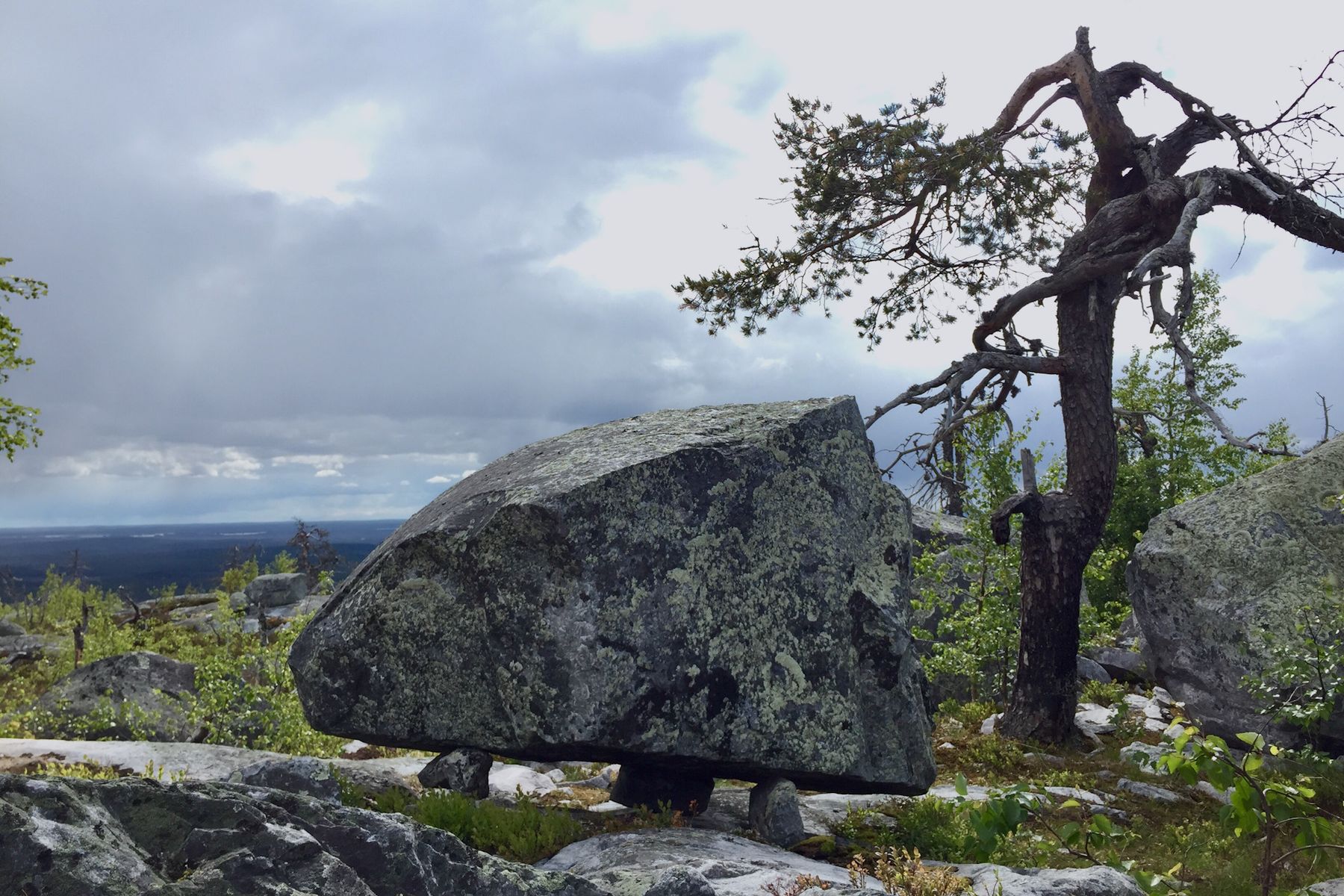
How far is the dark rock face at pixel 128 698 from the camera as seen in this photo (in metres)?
14.9

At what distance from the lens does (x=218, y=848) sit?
3461mm

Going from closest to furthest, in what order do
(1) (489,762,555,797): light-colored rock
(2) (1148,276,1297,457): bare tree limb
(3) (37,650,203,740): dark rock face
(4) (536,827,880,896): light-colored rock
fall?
(4) (536,827,880,896): light-colored rock, (1) (489,762,555,797): light-colored rock, (2) (1148,276,1297,457): bare tree limb, (3) (37,650,203,740): dark rock face

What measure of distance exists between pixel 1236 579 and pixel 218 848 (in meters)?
14.8

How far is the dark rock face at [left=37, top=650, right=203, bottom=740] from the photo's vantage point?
49.0ft

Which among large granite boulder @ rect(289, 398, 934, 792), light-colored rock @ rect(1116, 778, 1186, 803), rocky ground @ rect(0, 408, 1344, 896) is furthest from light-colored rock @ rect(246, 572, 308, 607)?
light-colored rock @ rect(1116, 778, 1186, 803)

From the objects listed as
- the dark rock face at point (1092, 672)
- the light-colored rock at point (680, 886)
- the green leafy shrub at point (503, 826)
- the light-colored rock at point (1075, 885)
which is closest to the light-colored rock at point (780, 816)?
the green leafy shrub at point (503, 826)

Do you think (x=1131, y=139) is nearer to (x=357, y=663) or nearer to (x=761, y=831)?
(x=761, y=831)

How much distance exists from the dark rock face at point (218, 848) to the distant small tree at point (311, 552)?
4717 cm

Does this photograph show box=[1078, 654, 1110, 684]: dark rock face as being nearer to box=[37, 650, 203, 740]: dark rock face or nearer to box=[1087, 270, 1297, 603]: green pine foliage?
box=[1087, 270, 1297, 603]: green pine foliage

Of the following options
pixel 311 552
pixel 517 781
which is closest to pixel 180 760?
pixel 517 781

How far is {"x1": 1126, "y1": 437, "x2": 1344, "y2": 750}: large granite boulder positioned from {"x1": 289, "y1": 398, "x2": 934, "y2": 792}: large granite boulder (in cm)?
707

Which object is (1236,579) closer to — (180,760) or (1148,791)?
(1148,791)

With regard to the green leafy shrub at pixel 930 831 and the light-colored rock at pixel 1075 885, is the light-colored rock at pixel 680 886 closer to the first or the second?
the light-colored rock at pixel 1075 885

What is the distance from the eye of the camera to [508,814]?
847 centimetres
